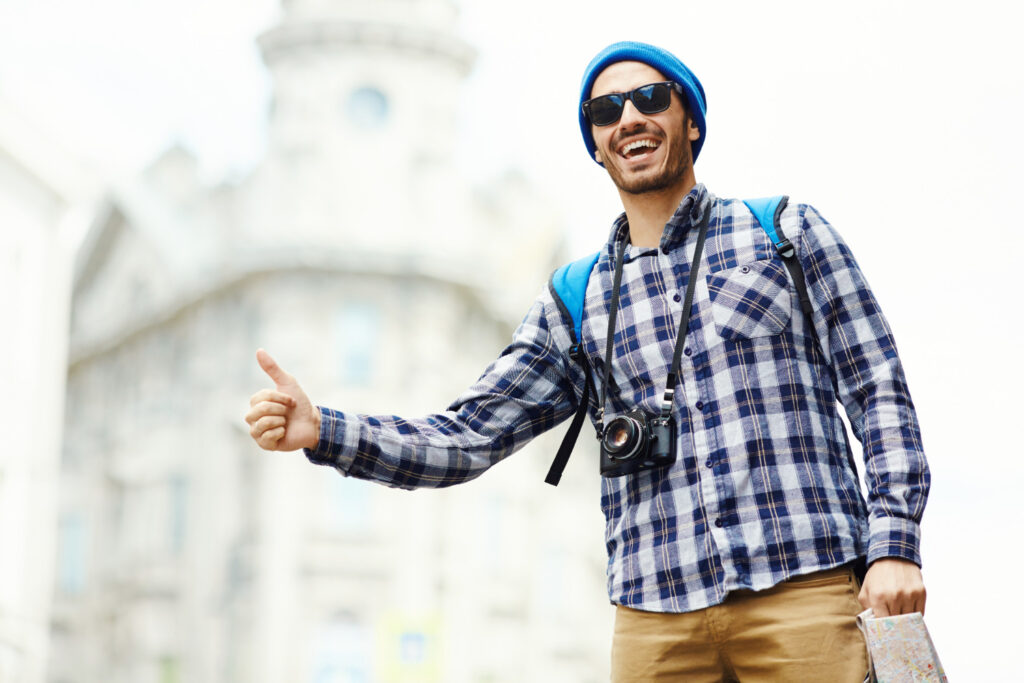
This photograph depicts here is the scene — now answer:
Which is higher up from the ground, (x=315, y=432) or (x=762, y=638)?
(x=315, y=432)

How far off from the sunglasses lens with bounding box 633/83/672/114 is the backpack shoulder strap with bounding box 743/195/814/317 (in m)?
0.28

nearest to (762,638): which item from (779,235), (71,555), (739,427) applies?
(739,427)

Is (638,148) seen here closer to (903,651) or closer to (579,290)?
(579,290)

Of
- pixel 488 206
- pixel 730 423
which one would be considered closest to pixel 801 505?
pixel 730 423

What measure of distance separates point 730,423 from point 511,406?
1.99 ft

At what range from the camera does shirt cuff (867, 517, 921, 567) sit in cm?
249

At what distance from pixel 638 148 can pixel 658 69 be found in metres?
0.18

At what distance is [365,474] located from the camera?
2.90m

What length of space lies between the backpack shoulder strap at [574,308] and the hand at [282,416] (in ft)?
1.80

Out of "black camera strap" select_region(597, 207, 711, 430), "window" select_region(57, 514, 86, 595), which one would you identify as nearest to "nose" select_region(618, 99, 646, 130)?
"black camera strap" select_region(597, 207, 711, 430)

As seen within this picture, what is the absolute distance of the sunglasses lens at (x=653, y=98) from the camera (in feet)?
9.70

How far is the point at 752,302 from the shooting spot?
8.99ft

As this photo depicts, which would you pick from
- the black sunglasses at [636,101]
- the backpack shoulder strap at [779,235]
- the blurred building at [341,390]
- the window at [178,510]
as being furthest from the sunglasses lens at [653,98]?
the window at [178,510]

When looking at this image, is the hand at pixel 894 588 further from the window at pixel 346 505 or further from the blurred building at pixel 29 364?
the window at pixel 346 505
